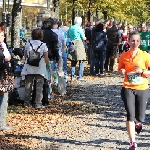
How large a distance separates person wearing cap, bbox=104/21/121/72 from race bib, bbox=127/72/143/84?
33.0 ft

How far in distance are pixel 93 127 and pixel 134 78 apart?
1946 mm

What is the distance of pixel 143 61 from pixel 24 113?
3516 millimetres

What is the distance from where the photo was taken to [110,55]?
1764 cm

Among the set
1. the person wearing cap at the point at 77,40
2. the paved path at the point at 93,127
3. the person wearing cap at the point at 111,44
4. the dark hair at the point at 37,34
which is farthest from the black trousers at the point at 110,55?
the dark hair at the point at 37,34

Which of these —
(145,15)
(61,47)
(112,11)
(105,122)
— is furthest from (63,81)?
(145,15)

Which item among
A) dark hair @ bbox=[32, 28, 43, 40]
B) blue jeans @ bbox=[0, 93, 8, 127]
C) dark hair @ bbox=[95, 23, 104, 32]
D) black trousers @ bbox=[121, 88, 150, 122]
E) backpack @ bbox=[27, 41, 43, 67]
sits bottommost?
blue jeans @ bbox=[0, 93, 8, 127]

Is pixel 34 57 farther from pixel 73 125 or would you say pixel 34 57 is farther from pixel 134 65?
pixel 134 65

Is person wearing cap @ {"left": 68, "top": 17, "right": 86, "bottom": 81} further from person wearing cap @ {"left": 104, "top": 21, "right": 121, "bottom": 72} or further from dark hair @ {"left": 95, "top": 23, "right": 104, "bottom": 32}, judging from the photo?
person wearing cap @ {"left": 104, "top": 21, "right": 121, "bottom": 72}

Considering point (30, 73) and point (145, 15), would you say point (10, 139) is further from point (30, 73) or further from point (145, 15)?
point (145, 15)

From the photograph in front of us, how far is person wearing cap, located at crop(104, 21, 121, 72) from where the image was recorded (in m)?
16.9

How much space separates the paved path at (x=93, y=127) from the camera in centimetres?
730

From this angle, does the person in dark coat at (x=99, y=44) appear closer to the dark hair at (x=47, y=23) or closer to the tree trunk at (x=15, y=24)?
the tree trunk at (x=15, y=24)

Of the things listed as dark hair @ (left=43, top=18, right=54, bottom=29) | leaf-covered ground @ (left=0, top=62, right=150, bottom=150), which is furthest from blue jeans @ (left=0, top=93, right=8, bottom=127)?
dark hair @ (left=43, top=18, right=54, bottom=29)

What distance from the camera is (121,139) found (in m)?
7.59
